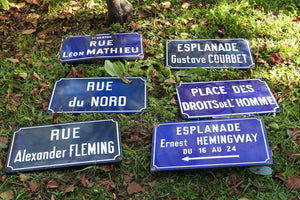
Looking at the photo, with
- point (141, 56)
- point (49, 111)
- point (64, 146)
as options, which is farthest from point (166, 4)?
point (64, 146)

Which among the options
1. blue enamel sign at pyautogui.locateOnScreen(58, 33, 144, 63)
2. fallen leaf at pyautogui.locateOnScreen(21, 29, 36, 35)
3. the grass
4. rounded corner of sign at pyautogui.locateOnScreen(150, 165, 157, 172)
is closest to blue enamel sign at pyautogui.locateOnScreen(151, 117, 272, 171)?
rounded corner of sign at pyautogui.locateOnScreen(150, 165, 157, 172)

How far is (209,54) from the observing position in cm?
330

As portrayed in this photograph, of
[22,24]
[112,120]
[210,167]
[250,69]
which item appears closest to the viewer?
[210,167]

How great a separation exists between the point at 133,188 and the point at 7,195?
94 cm

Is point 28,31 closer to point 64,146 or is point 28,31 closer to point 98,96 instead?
point 98,96

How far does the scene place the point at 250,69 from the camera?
10.5ft

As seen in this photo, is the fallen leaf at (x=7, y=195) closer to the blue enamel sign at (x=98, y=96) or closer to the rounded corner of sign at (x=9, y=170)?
the rounded corner of sign at (x=9, y=170)

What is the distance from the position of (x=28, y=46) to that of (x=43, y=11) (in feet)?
2.14

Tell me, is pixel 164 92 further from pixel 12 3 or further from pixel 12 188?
pixel 12 3

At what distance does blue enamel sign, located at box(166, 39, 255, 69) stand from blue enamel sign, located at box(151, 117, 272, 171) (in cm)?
79

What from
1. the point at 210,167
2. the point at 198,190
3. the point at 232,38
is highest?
the point at 232,38

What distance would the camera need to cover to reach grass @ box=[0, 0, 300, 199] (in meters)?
2.43

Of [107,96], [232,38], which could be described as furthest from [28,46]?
[232,38]

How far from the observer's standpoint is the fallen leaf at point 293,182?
2.39 metres
